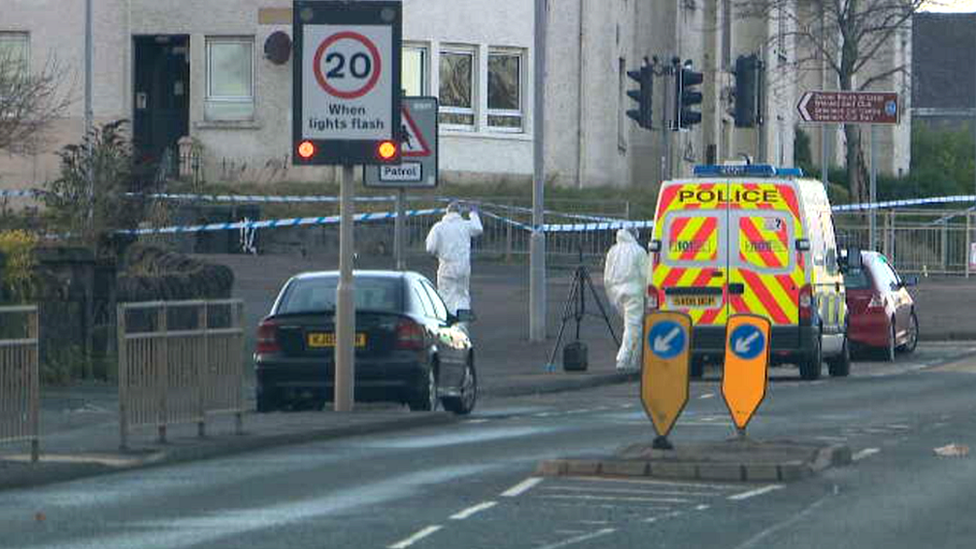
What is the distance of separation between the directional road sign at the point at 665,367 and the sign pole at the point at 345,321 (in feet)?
15.9

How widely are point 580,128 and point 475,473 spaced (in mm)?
34347

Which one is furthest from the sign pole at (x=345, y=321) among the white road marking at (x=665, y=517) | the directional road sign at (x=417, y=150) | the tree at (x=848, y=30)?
the tree at (x=848, y=30)

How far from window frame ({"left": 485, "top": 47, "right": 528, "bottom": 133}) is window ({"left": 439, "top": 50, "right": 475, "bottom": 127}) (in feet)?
1.17

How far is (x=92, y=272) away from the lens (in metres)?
24.1

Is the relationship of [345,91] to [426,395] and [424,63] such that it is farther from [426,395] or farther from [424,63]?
[424,63]

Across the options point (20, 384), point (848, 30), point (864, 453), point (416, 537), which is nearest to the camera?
point (416, 537)

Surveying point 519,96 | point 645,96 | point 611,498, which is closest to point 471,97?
point 519,96

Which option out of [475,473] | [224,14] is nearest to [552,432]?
[475,473]

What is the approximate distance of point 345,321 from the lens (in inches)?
802

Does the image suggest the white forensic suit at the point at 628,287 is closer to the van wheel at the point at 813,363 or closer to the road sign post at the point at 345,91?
the van wheel at the point at 813,363

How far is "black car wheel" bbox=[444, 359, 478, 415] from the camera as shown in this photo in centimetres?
2214

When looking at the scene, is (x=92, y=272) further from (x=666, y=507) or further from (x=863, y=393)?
(x=666, y=507)

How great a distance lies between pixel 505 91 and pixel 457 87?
3.81 ft

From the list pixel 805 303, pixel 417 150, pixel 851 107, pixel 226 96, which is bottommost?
pixel 805 303
